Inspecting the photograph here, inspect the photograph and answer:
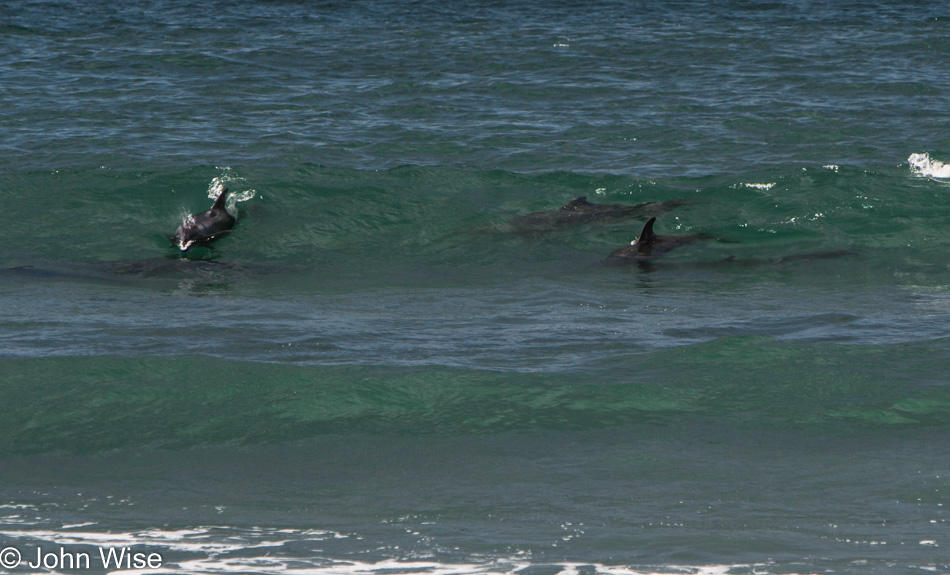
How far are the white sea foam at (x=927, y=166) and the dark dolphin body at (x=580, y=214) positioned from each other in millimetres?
3822

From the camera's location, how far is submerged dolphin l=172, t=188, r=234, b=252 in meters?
13.1

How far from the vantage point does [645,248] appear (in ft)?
41.4

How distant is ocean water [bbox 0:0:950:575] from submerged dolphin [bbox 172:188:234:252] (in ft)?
0.86

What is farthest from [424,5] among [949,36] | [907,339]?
[907,339]

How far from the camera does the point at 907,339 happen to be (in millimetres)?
9008

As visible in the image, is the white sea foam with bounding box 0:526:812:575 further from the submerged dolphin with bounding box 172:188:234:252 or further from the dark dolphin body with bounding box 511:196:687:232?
the dark dolphin body with bounding box 511:196:687:232

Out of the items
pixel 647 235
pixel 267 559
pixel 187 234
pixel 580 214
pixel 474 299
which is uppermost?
pixel 580 214

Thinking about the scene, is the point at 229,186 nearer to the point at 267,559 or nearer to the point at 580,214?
the point at 580,214

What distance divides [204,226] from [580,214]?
477 cm

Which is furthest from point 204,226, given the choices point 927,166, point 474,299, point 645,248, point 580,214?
point 927,166

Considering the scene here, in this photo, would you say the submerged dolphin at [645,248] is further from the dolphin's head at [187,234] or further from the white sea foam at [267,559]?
the white sea foam at [267,559]

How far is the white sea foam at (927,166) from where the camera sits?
15.5 meters

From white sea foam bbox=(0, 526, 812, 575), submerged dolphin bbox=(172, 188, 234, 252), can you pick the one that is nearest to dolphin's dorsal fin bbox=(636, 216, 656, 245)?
submerged dolphin bbox=(172, 188, 234, 252)

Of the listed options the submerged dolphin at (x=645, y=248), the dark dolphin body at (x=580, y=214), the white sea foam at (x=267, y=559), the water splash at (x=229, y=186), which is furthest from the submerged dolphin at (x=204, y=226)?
the white sea foam at (x=267, y=559)
